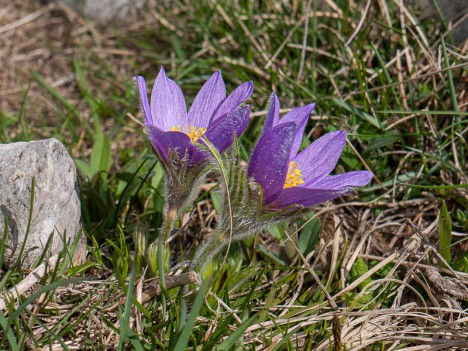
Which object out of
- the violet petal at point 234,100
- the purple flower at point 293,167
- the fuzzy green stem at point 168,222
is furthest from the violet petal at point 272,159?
the fuzzy green stem at point 168,222

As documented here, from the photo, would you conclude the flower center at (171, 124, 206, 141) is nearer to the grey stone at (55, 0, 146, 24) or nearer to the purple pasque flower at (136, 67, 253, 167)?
the purple pasque flower at (136, 67, 253, 167)

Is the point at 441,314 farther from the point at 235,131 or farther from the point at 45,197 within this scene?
the point at 45,197

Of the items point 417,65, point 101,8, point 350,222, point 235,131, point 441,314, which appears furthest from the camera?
point 101,8

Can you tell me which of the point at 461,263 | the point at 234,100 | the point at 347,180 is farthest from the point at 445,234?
the point at 234,100

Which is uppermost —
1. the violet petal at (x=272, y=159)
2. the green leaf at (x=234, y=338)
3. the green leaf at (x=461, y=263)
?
the violet petal at (x=272, y=159)

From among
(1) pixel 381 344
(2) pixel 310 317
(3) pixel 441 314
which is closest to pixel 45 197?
(2) pixel 310 317

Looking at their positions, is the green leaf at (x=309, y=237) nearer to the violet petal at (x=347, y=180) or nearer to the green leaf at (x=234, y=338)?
the violet petal at (x=347, y=180)

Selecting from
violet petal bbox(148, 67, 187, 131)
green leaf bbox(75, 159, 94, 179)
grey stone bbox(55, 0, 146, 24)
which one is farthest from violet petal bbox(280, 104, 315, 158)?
grey stone bbox(55, 0, 146, 24)
